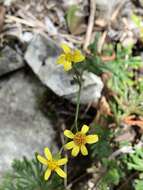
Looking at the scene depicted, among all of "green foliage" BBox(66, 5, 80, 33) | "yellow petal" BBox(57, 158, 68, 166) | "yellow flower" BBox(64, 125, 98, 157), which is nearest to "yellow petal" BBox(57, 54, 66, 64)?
"yellow flower" BBox(64, 125, 98, 157)

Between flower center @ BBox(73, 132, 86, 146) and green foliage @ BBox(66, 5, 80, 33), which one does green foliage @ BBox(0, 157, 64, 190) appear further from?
Result: green foliage @ BBox(66, 5, 80, 33)

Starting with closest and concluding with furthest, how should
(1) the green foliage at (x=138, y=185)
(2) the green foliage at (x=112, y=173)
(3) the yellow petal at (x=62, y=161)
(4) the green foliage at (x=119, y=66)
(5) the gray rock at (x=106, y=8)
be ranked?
1. (3) the yellow petal at (x=62, y=161)
2. (1) the green foliage at (x=138, y=185)
3. (2) the green foliage at (x=112, y=173)
4. (4) the green foliage at (x=119, y=66)
5. (5) the gray rock at (x=106, y=8)

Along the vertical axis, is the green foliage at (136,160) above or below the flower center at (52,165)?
below

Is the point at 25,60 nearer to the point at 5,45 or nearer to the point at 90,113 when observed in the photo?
the point at 5,45

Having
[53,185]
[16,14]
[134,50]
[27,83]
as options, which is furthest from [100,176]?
[16,14]

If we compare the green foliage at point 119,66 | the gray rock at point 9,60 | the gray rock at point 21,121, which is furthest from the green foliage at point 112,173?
the gray rock at point 9,60

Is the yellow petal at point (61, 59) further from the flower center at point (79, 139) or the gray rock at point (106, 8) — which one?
the gray rock at point (106, 8)
